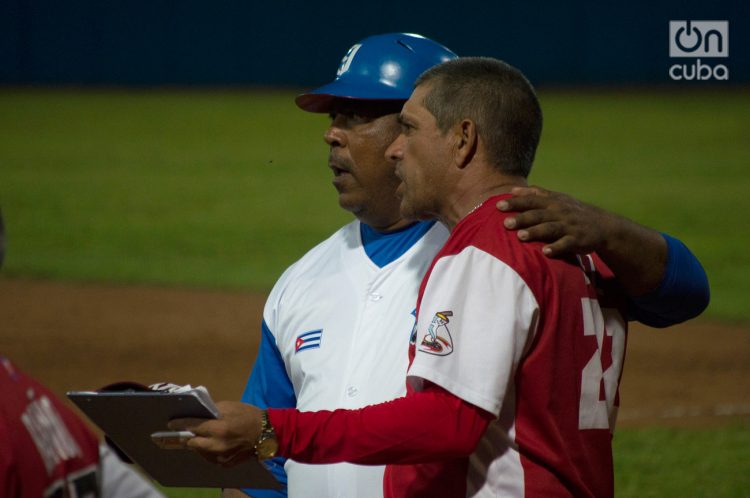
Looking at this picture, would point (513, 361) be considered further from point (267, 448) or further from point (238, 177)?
→ point (238, 177)

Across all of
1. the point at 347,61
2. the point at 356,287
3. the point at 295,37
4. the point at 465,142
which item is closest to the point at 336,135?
the point at 347,61

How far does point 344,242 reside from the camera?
2.95 metres

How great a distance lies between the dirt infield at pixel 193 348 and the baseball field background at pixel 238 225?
3 cm

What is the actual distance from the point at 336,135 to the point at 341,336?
57 cm

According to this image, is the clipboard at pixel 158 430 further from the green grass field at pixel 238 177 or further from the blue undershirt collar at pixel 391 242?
the green grass field at pixel 238 177

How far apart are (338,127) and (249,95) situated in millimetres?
27576

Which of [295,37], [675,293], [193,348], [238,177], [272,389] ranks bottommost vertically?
[238,177]

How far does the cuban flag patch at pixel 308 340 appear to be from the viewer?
275cm

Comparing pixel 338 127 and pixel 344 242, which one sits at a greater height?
pixel 338 127

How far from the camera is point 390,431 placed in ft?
6.33

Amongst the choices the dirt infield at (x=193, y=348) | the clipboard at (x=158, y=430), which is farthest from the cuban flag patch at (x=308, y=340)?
the dirt infield at (x=193, y=348)

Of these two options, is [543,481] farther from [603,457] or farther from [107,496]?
[107,496]

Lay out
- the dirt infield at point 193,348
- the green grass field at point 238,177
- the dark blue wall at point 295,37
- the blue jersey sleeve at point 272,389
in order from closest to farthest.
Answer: the blue jersey sleeve at point 272,389
the dirt infield at point 193,348
the green grass field at point 238,177
the dark blue wall at point 295,37

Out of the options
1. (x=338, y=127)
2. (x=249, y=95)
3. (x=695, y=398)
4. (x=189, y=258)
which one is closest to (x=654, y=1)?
(x=249, y=95)
